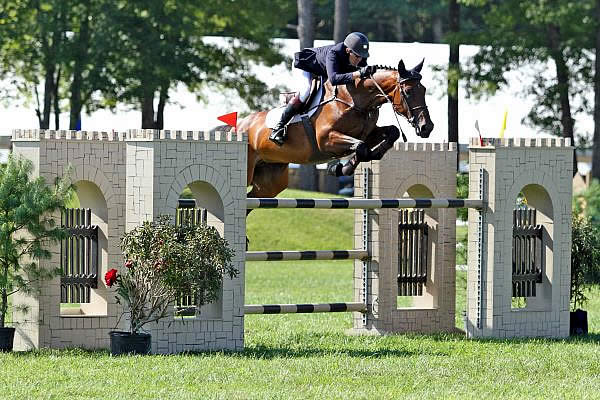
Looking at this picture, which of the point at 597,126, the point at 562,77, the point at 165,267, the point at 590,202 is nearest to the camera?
the point at 165,267

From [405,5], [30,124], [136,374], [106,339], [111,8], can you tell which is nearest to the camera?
[136,374]

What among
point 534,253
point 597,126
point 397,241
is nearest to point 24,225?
point 397,241

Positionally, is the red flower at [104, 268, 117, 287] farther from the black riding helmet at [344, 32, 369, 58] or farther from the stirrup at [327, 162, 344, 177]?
the black riding helmet at [344, 32, 369, 58]

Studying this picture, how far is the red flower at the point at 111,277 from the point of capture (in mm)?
10805

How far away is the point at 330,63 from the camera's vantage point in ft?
39.5

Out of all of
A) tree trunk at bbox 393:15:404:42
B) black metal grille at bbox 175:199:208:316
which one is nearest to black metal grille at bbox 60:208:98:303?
black metal grille at bbox 175:199:208:316

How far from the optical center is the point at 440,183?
1362cm

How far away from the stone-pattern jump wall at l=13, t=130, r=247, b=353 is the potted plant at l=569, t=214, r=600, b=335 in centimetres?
380

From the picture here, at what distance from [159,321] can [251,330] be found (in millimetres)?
2474

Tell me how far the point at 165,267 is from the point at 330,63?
2597 millimetres

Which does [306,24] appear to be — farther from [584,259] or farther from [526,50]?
[584,259]

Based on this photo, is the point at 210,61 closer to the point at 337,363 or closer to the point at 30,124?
the point at 30,124

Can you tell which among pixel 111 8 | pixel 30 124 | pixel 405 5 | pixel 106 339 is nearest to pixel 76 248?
pixel 106 339

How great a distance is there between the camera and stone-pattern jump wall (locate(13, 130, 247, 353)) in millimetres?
11172
